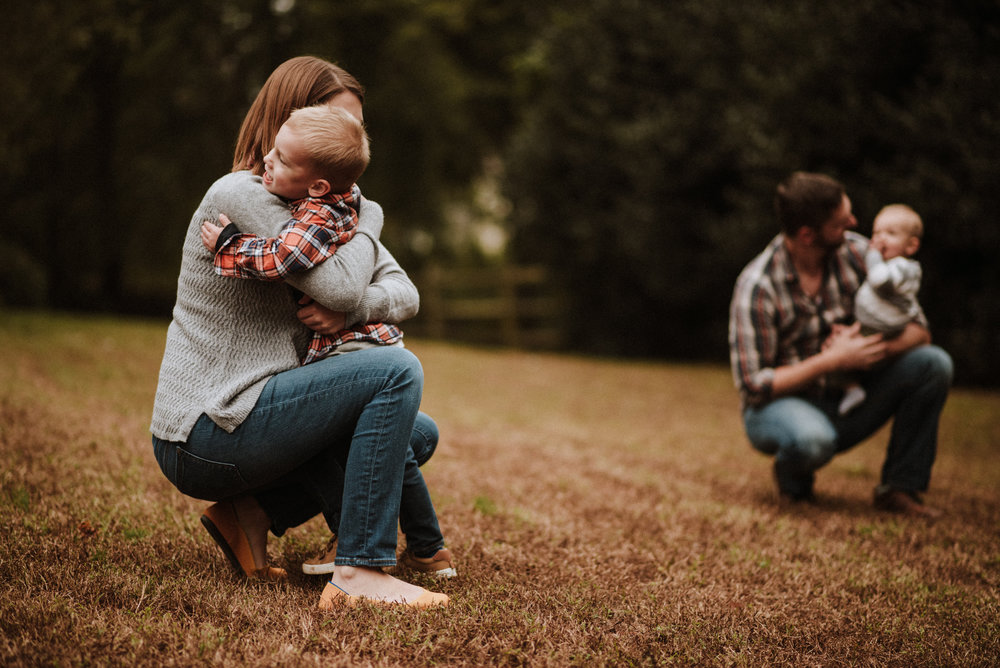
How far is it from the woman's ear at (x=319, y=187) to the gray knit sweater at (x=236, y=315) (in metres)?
0.10

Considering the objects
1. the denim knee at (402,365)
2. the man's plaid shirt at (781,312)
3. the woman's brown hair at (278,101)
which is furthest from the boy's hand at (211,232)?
the man's plaid shirt at (781,312)

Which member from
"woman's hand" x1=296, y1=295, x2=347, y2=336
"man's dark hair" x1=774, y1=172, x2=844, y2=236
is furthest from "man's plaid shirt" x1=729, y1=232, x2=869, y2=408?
"woman's hand" x1=296, y1=295, x2=347, y2=336

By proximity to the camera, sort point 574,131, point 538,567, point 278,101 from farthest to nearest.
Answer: point 574,131
point 538,567
point 278,101

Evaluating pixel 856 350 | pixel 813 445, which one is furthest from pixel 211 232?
pixel 856 350

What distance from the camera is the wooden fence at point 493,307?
16.8 metres

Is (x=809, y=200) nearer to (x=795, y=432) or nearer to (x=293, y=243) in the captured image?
(x=795, y=432)

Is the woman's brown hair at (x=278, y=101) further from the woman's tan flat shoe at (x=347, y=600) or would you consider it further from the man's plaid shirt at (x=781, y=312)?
the man's plaid shirt at (x=781, y=312)

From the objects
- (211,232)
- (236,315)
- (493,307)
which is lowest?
(493,307)

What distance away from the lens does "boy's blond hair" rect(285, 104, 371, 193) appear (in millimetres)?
2221

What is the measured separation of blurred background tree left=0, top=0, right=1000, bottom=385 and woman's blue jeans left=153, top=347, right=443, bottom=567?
7237mm

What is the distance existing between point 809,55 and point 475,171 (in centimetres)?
1217

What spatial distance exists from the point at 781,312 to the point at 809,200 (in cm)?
59

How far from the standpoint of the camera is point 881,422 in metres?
4.09

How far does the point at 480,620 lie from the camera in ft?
7.61
